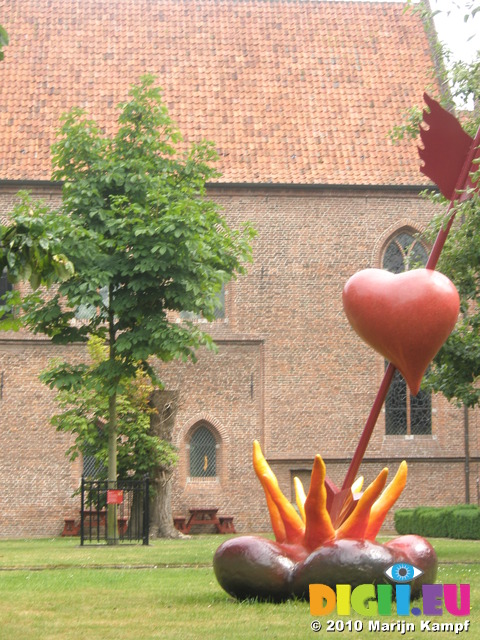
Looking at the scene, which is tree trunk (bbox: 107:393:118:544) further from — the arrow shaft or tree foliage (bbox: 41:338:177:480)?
the arrow shaft

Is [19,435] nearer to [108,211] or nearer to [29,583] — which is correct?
[108,211]

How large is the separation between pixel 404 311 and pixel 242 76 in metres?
22.1

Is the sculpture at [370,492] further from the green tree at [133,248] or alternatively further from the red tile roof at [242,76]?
the red tile roof at [242,76]

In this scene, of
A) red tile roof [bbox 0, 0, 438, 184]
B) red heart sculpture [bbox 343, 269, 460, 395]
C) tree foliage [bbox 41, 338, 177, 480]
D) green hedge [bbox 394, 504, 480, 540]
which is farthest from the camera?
red tile roof [bbox 0, 0, 438, 184]

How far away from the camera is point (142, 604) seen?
9.70 meters

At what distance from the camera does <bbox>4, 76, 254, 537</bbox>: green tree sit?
716 inches

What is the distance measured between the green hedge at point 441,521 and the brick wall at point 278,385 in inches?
65.8

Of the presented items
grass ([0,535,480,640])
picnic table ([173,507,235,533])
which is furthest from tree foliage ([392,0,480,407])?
picnic table ([173,507,235,533])

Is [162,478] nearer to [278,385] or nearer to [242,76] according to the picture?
[278,385]

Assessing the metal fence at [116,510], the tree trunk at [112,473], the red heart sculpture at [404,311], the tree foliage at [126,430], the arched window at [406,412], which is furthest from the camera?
the arched window at [406,412]

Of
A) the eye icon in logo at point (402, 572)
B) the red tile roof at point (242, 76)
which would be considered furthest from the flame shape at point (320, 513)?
the red tile roof at point (242, 76)

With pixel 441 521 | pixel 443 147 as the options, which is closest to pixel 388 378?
pixel 443 147

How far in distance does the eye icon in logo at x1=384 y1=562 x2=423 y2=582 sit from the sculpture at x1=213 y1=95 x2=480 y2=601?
0.04 meters

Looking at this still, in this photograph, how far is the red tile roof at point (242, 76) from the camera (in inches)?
1110
